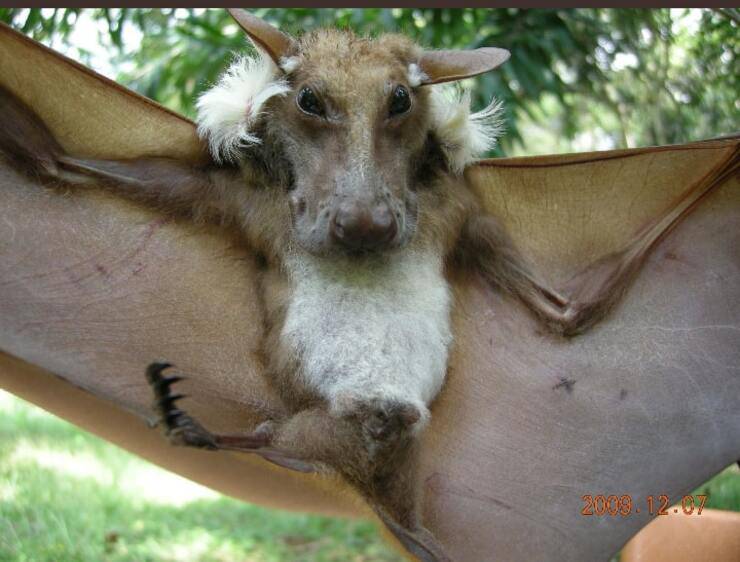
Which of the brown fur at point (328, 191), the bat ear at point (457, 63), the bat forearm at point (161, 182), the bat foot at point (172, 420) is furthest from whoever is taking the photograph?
the bat forearm at point (161, 182)

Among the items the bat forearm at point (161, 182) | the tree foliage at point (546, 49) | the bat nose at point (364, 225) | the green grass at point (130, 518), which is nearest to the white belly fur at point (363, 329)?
the bat nose at point (364, 225)

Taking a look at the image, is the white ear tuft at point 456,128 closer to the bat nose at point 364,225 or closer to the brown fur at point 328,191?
the brown fur at point 328,191

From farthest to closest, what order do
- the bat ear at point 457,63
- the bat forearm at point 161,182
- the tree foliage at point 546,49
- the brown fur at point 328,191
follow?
the tree foliage at point 546,49
the bat forearm at point 161,182
the bat ear at point 457,63
the brown fur at point 328,191

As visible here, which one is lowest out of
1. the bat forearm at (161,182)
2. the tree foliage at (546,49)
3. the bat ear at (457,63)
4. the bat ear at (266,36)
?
the bat forearm at (161,182)

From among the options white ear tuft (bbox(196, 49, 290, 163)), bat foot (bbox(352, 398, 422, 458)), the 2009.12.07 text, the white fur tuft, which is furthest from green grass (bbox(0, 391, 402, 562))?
the white fur tuft

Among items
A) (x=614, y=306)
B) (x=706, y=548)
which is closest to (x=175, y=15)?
(x=614, y=306)

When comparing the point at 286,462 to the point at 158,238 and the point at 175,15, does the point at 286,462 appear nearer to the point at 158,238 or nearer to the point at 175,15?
the point at 158,238

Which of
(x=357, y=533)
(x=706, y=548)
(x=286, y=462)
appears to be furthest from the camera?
(x=357, y=533)
